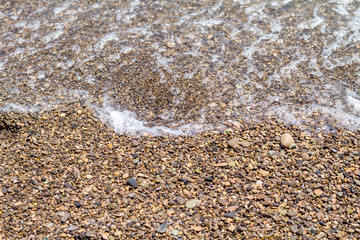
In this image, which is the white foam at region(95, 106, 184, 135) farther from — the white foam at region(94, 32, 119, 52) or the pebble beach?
the white foam at region(94, 32, 119, 52)

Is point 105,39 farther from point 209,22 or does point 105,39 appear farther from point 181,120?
point 181,120

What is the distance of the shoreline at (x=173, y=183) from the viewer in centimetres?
292

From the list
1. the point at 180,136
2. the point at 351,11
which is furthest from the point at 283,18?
the point at 180,136

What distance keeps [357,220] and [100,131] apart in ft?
8.62

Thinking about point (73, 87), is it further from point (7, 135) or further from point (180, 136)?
point (180, 136)

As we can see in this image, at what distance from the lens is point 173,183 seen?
3.29 m

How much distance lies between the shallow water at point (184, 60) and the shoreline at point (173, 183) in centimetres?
33

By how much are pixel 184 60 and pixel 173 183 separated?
86.4 inches

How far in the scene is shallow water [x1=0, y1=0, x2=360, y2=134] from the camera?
417 centimetres

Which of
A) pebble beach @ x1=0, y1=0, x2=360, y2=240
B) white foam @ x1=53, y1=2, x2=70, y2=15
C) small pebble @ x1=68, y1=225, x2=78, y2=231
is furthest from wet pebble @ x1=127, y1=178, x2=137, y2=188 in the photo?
white foam @ x1=53, y1=2, x2=70, y2=15

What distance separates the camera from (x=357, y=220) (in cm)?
294

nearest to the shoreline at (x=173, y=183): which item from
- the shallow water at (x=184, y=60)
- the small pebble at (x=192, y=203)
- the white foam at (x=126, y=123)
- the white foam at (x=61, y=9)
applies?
the small pebble at (x=192, y=203)

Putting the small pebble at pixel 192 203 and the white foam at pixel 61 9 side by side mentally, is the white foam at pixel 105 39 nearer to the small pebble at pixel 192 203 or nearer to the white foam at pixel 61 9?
the white foam at pixel 61 9

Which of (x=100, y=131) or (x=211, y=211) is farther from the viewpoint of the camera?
(x=100, y=131)
